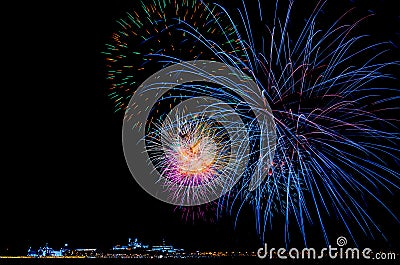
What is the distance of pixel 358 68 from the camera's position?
384 inches

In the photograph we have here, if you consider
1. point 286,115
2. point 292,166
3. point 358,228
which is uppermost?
point 286,115

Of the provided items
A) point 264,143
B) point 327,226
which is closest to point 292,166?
point 264,143

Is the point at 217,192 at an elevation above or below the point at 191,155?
below

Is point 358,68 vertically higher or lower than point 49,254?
higher

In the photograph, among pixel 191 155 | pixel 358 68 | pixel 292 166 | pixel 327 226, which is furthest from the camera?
pixel 327 226

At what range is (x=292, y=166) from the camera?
10500mm

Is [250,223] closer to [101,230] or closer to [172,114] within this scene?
[101,230]

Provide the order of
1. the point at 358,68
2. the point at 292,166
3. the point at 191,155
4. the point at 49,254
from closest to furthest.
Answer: the point at 358,68
the point at 292,166
the point at 191,155
the point at 49,254

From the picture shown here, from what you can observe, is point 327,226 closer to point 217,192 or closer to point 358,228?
point 358,228

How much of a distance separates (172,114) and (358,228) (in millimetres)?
14298

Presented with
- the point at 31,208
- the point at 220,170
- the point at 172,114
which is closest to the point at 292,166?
the point at 220,170

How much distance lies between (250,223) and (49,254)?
36.0 feet

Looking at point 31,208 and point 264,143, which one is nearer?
point 264,143

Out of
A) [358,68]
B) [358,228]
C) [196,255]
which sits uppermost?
[358,68]
